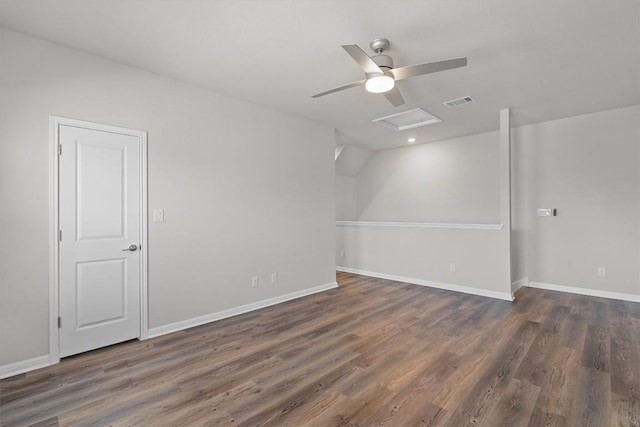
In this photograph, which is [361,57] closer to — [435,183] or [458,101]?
[458,101]

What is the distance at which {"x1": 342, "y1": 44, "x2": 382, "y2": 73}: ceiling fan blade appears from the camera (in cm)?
214

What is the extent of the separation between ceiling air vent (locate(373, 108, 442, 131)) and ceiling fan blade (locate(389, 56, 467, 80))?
210cm

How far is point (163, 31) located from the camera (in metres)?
2.44

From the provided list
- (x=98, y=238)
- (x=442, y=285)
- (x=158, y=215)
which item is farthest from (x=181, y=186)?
(x=442, y=285)

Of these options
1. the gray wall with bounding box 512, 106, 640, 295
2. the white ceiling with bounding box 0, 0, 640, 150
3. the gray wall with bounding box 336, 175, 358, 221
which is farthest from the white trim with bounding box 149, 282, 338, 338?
the gray wall with bounding box 512, 106, 640, 295

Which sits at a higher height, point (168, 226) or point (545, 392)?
point (168, 226)

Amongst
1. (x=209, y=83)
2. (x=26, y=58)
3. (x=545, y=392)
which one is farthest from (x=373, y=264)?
(x=26, y=58)

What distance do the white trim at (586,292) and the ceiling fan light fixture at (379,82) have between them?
4497 millimetres

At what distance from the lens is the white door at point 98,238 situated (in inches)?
Answer: 105

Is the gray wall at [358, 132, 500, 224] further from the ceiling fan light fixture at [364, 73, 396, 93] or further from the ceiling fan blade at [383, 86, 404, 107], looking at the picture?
the ceiling fan light fixture at [364, 73, 396, 93]

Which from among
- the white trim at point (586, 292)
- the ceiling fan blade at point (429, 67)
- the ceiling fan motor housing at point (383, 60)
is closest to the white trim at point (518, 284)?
the white trim at point (586, 292)

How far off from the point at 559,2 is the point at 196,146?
3469mm

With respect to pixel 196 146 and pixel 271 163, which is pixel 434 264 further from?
pixel 196 146

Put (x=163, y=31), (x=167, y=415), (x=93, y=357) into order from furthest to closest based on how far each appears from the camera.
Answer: (x=93, y=357), (x=163, y=31), (x=167, y=415)
